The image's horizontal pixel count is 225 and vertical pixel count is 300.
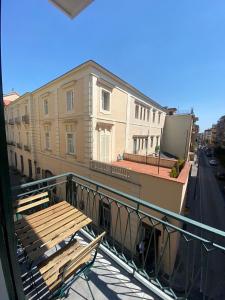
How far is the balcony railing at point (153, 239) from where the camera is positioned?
1.84 metres

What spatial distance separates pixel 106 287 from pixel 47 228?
1113 mm

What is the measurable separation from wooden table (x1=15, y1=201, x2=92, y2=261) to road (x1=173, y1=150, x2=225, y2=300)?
1.56 metres

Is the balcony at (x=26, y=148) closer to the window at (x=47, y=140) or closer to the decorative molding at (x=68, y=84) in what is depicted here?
the window at (x=47, y=140)

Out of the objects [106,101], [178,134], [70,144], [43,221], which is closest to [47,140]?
[70,144]

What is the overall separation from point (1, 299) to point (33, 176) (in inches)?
753

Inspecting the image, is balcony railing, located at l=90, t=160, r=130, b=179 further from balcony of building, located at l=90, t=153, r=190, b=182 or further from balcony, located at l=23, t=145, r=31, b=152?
balcony, located at l=23, t=145, r=31, b=152

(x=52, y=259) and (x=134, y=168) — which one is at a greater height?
(x=52, y=259)

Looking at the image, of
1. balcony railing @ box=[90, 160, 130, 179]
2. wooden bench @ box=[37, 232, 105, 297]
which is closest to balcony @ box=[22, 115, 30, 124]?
balcony railing @ box=[90, 160, 130, 179]

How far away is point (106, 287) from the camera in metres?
2.09

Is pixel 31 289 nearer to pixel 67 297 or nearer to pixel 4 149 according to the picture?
pixel 67 297

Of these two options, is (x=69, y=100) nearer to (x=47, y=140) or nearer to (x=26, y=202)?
(x=47, y=140)

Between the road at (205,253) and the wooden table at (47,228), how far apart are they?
1.56 meters

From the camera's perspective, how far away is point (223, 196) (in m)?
18.6

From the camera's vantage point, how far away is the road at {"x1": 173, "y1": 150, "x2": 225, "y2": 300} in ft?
6.13
